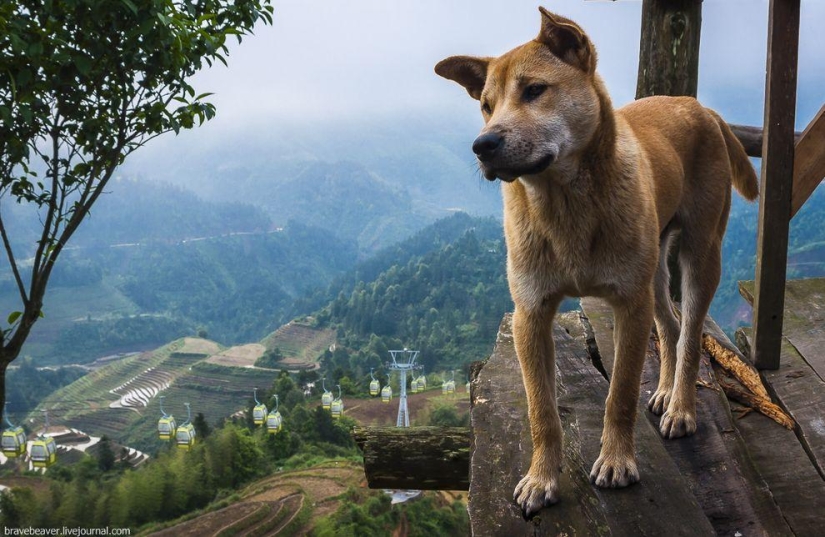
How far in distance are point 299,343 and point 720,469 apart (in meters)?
22.6

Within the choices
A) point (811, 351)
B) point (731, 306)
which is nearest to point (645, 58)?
point (811, 351)

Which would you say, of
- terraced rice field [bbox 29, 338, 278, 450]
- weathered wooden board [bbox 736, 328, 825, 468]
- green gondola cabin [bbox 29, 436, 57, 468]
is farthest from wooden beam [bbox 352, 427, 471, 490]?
terraced rice field [bbox 29, 338, 278, 450]

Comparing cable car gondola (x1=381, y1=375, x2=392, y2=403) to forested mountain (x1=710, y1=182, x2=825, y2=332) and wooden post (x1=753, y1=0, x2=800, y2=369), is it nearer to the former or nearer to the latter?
forested mountain (x1=710, y1=182, x2=825, y2=332)

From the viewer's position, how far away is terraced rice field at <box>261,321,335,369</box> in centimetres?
2356

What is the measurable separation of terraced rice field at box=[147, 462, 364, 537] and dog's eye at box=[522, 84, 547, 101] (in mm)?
10856

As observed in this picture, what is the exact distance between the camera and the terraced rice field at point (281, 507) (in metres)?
11.9

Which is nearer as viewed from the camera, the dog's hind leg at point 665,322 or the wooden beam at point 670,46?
the dog's hind leg at point 665,322

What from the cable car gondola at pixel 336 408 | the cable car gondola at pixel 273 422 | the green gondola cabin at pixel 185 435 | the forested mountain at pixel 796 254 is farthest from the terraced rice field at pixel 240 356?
the forested mountain at pixel 796 254

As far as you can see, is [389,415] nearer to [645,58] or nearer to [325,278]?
[645,58]

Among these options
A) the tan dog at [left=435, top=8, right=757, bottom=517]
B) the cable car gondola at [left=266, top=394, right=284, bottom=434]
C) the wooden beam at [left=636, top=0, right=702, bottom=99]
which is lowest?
the cable car gondola at [left=266, top=394, right=284, bottom=434]

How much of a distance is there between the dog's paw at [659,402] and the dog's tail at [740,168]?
1436 mm

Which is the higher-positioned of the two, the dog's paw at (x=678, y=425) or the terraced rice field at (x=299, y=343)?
the dog's paw at (x=678, y=425)

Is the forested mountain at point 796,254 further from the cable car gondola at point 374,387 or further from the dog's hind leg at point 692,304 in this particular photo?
the cable car gondola at point 374,387

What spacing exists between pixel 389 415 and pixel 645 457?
15.5 metres
